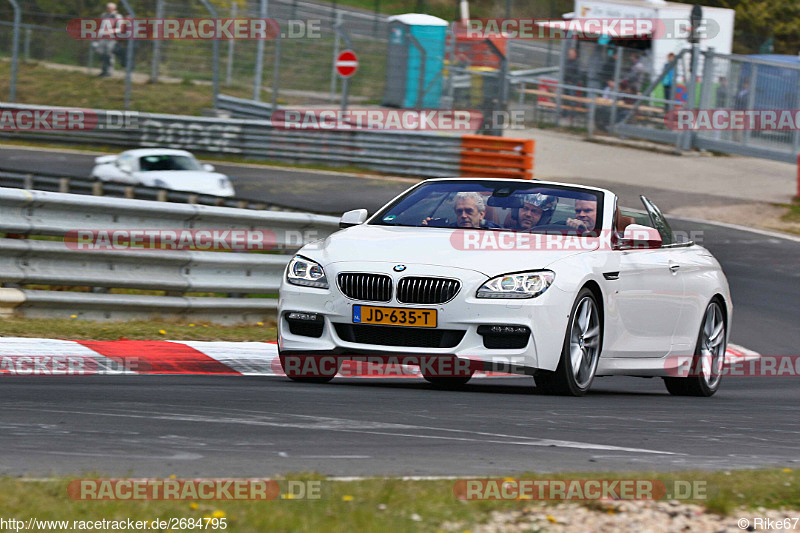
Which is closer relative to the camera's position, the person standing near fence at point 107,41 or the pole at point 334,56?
the person standing near fence at point 107,41

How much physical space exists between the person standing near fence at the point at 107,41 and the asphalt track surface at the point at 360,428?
72.2 ft

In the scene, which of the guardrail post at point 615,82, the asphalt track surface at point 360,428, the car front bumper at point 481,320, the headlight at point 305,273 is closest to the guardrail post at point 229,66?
the guardrail post at point 615,82

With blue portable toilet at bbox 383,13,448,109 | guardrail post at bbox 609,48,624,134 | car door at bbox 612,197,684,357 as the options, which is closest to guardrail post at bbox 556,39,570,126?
guardrail post at bbox 609,48,624,134

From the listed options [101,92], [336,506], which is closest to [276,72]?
[101,92]

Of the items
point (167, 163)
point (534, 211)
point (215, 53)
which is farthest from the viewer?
point (215, 53)

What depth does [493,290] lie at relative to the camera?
739 cm

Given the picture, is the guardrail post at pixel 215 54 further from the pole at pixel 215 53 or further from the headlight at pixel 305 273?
the headlight at pixel 305 273

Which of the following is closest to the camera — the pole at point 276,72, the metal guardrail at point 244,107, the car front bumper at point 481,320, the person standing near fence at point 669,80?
the car front bumper at point 481,320

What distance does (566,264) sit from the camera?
759 centimetres

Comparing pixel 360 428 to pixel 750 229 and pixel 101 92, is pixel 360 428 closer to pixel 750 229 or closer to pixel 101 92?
pixel 750 229

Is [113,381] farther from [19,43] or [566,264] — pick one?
[19,43]

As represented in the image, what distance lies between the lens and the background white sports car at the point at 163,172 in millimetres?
23031

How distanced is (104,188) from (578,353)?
12756 millimetres

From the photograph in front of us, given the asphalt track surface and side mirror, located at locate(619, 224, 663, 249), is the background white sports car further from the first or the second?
side mirror, located at locate(619, 224, 663, 249)
